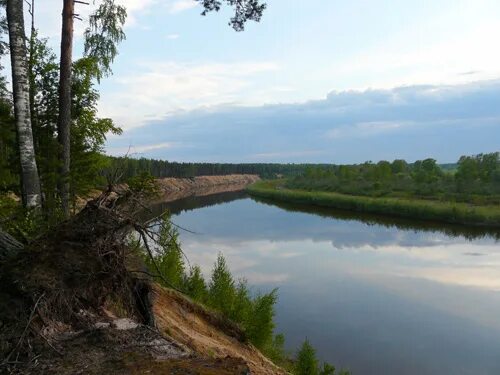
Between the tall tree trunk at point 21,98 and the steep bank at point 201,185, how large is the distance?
77132mm

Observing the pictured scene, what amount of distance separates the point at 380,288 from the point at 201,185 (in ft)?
378

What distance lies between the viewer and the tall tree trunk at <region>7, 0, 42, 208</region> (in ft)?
26.1

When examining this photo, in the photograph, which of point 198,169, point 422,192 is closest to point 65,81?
point 422,192

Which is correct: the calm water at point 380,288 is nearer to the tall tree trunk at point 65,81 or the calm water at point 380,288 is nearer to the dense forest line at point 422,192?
the dense forest line at point 422,192

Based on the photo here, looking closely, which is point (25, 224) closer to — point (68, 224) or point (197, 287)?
point (68, 224)

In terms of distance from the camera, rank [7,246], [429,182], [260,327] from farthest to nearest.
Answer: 1. [429,182]
2. [260,327]
3. [7,246]

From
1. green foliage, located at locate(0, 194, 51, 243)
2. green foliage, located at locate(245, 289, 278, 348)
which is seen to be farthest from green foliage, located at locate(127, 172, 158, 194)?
green foliage, located at locate(245, 289, 278, 348)

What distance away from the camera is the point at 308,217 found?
50.3 m

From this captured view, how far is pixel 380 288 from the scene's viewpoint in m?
20.7

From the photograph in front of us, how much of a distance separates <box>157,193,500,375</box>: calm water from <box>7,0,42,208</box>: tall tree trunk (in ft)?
16.2

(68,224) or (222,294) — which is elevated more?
(68,224)

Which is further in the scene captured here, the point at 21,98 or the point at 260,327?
the point at 260,327

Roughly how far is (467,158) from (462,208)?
22.4 meters

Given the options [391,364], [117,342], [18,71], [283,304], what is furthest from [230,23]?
[283,304]
